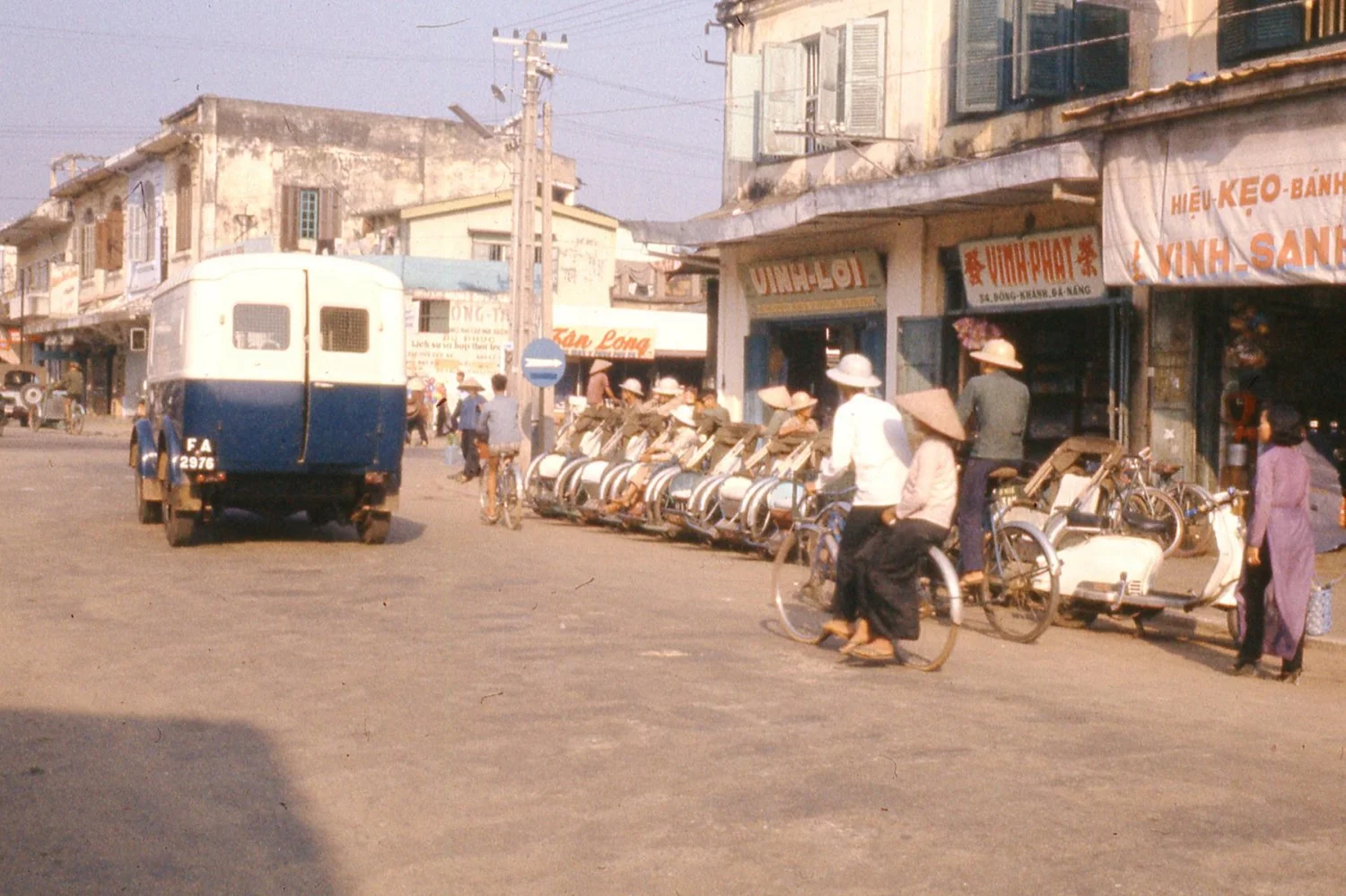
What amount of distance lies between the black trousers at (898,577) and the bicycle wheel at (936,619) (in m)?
0.11

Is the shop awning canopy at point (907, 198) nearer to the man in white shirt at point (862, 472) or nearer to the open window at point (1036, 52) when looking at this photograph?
the open window at point (1036, 52)

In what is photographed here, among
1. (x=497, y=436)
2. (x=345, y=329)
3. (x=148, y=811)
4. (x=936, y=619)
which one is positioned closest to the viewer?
(x=148, y=811)

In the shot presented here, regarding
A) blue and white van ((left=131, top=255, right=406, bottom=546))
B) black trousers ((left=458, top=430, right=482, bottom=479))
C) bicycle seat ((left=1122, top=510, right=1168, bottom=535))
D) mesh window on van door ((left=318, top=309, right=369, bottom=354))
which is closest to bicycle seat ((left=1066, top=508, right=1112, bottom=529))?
bicycle seat ((left=1122, top=510, right=1168, bottom=535))

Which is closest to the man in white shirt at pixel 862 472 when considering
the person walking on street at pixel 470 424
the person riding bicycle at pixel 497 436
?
the person riding bicycle at pixel 497 436

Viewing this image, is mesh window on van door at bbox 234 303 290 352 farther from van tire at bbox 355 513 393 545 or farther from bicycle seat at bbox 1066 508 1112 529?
bicycle seat at bbox 1066 508 1112 529

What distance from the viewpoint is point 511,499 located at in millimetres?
18891

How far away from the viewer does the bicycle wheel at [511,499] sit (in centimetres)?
1880

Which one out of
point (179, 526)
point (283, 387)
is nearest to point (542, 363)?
point (283, 387)

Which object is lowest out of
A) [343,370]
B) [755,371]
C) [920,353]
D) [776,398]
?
[776,398]

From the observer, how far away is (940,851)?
5.30 metres

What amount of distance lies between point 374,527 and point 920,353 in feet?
25.6

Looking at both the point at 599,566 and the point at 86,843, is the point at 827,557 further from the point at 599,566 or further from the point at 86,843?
the point at 86,843

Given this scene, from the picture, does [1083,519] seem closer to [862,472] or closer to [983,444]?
[983,444]

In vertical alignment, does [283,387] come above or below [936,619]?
above
